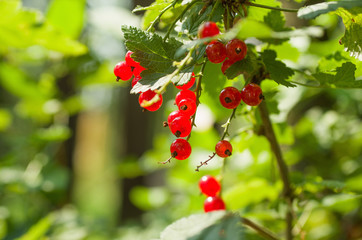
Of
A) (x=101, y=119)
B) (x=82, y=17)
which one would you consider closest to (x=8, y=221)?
(x=82, y=17)

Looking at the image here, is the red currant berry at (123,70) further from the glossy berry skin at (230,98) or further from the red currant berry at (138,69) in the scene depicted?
the glossy berry skin at (230,98)

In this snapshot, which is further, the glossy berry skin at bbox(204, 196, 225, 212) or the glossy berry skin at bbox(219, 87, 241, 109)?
the glossy berry skin at bbox(204, 196, 225, 212)

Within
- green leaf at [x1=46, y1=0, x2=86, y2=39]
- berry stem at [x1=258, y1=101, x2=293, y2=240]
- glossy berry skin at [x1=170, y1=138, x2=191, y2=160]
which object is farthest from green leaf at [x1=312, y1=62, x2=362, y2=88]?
green leaf at [x1=46, y1=0, x2=86, y2=39]

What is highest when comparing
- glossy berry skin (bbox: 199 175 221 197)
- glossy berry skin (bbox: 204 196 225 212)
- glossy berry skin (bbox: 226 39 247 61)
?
glossy berry skin (bbox: 226 39 247 61)

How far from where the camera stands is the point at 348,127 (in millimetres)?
1881

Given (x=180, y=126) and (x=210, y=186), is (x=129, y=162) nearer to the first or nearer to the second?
(x=210, y=186)

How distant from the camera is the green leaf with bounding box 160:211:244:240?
652 mm

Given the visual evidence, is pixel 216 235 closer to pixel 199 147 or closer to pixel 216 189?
pixel 216 189

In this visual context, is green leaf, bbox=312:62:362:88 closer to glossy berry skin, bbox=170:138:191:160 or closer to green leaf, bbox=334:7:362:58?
green leaf, bbox=334:7:362:58

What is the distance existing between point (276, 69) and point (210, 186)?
17.6 inches

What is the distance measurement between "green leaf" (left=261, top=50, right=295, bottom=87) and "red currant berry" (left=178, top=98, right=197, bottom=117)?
0.68ft

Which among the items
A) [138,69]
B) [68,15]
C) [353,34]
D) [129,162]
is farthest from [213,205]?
[129,162]

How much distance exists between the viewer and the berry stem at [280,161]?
3.02 ft

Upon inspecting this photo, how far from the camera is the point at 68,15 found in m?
2.02
